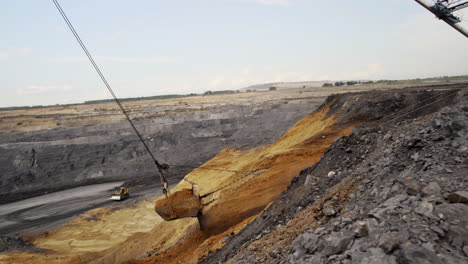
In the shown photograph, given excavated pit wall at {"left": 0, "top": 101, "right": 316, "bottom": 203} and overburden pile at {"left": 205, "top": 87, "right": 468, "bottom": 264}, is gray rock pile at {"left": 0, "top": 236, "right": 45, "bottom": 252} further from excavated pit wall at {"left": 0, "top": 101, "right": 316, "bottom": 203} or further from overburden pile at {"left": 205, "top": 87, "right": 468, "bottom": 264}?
overburden pile at {"left": 205, "top": 87, "right": 468, "bottom": 264}

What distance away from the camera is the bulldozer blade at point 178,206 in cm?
1027

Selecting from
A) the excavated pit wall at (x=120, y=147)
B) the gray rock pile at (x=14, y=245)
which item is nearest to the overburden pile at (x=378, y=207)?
the gray rock pile at (x=14, y=245)

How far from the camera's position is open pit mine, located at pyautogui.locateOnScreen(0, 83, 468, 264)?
156 inches

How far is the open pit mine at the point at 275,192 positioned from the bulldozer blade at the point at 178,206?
0.27 meters

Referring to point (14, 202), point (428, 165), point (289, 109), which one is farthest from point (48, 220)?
point (289, 109)

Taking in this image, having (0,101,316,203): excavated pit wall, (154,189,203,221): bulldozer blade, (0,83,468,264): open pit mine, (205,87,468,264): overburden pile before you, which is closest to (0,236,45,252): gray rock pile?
(0,83,468,264): open pit mine

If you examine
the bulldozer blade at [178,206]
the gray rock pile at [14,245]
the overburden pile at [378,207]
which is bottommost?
the gray rock pile at [14,245]

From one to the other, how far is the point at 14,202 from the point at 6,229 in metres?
7.02

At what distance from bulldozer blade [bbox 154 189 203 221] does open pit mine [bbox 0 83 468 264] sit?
27 cm

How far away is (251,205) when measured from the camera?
1036cm

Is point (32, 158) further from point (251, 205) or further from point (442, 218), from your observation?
point (442, 218)

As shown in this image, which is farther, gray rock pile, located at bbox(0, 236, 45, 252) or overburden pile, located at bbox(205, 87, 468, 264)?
gray rock pile, located at bbox(0, 236, 45, 252)

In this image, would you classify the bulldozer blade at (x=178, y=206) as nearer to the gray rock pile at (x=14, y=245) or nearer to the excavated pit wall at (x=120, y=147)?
the gray rock pile at (x=14, y=245)

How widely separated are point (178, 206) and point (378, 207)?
7.48 metres
